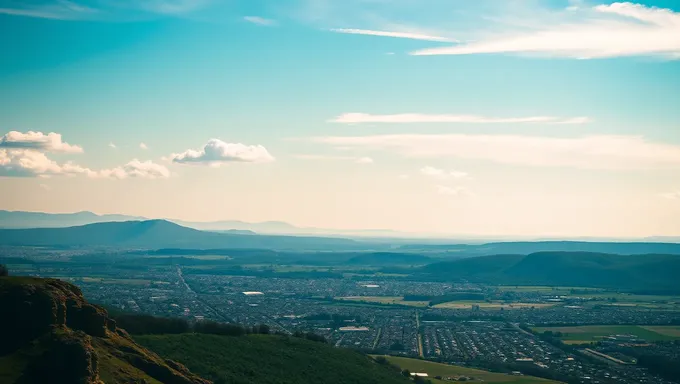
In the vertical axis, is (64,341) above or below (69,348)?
above

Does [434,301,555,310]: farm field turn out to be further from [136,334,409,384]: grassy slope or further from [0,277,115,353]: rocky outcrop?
[0,277,115,353]: rocky outcrop

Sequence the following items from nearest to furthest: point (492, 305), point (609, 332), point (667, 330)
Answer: point (609, 332) < point (667, 330) < point (492, 305)

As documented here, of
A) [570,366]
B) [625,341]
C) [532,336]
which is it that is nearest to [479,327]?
[532,336]

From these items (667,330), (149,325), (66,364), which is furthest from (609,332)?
(66,364)

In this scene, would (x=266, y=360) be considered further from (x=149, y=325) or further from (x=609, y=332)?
(x=609, y=332)

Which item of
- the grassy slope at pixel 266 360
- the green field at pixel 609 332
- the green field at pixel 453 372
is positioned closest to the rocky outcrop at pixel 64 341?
the grassy slope at pixel 266 360

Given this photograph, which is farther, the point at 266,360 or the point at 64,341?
the point at 266,360
